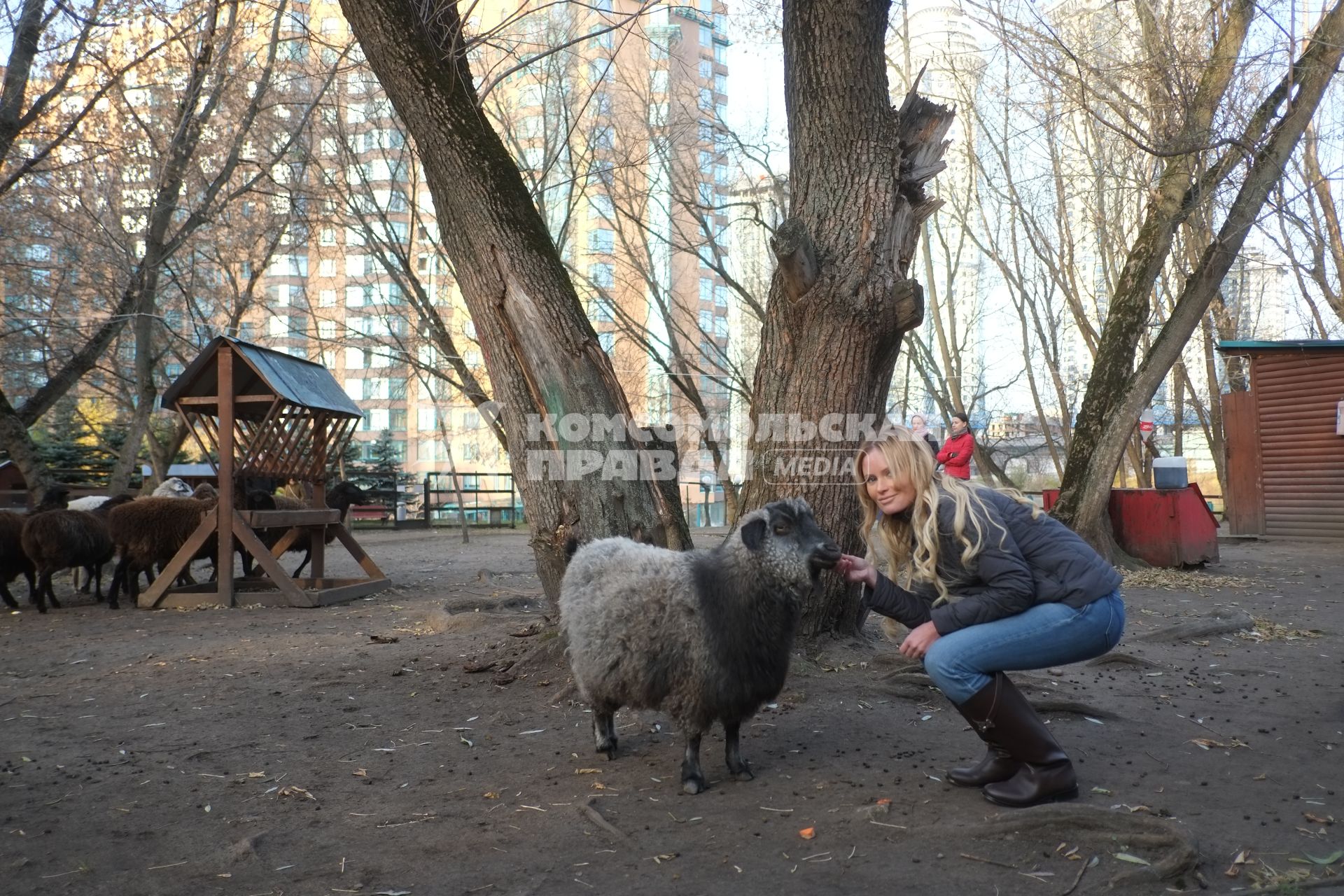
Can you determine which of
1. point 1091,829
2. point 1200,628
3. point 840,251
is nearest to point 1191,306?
point 1200,628

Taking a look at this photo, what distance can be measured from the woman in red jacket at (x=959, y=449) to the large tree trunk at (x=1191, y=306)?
187cm

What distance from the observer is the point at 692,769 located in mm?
4461

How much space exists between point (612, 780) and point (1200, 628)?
5.81m

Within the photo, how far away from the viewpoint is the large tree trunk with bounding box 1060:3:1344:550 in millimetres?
11172

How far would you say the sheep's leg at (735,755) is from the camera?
4574mm

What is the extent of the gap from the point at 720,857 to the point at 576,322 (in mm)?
3911

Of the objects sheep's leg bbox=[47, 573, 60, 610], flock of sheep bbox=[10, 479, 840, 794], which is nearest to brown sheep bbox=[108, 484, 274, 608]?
sheep's leg bbox=[47, 573, 60, 610]

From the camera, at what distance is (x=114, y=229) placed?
20609mm

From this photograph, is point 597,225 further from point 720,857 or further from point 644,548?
point 720,857

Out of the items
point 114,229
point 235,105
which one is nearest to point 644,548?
point 235,105

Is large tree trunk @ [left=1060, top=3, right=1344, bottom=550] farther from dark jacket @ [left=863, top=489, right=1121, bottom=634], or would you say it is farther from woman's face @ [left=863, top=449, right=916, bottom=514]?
woman's face @ [left=863, top=449, right=916, bottom=514]

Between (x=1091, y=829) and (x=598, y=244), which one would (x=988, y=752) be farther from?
(x=598, y=244)

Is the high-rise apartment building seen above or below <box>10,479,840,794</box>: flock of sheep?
above

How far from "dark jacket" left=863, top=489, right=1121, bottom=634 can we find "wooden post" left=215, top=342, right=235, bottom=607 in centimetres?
889
